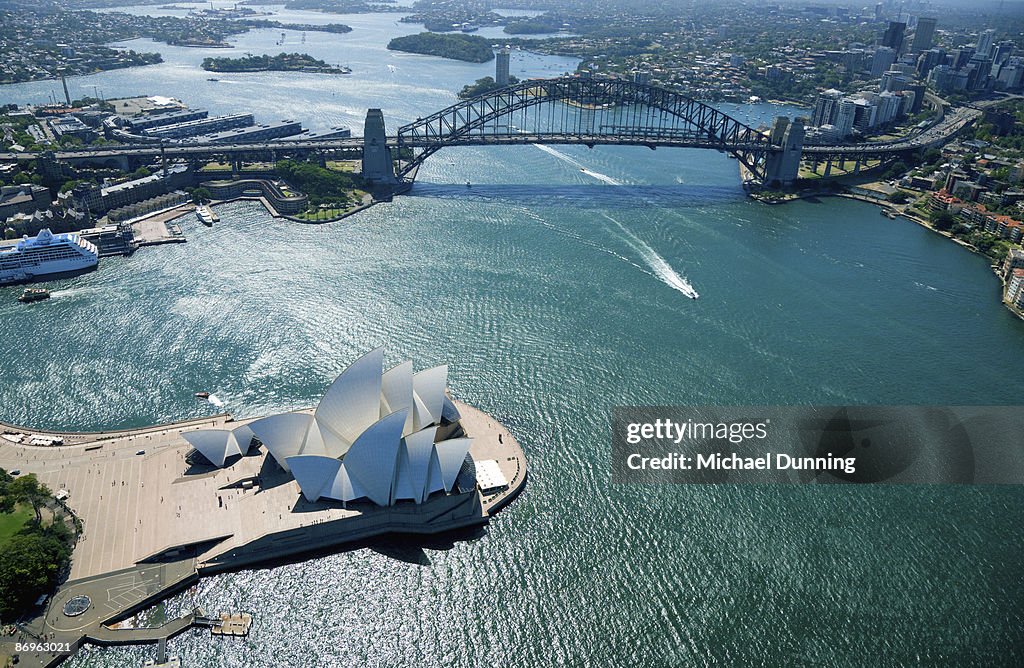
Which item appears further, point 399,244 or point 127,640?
point 399,244

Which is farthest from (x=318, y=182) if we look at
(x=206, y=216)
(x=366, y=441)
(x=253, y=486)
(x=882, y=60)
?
(x=882, y=60)

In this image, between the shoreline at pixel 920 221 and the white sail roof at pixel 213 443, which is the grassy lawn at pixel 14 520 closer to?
the white sail roof at pixel 213 443

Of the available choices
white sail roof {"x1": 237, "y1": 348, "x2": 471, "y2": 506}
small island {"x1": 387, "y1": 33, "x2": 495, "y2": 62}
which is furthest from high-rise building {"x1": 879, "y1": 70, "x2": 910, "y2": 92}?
white sail roof {"x1": 237, "y1": 348, "x2": 471, "y2": 506}

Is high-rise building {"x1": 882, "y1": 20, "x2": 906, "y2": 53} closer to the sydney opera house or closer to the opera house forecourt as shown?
the sydney opera house

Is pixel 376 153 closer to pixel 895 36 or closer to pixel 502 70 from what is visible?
pixel 502 70

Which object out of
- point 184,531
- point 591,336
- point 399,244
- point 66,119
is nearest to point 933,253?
point 591,336

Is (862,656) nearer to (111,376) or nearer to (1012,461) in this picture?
(1012,461)
